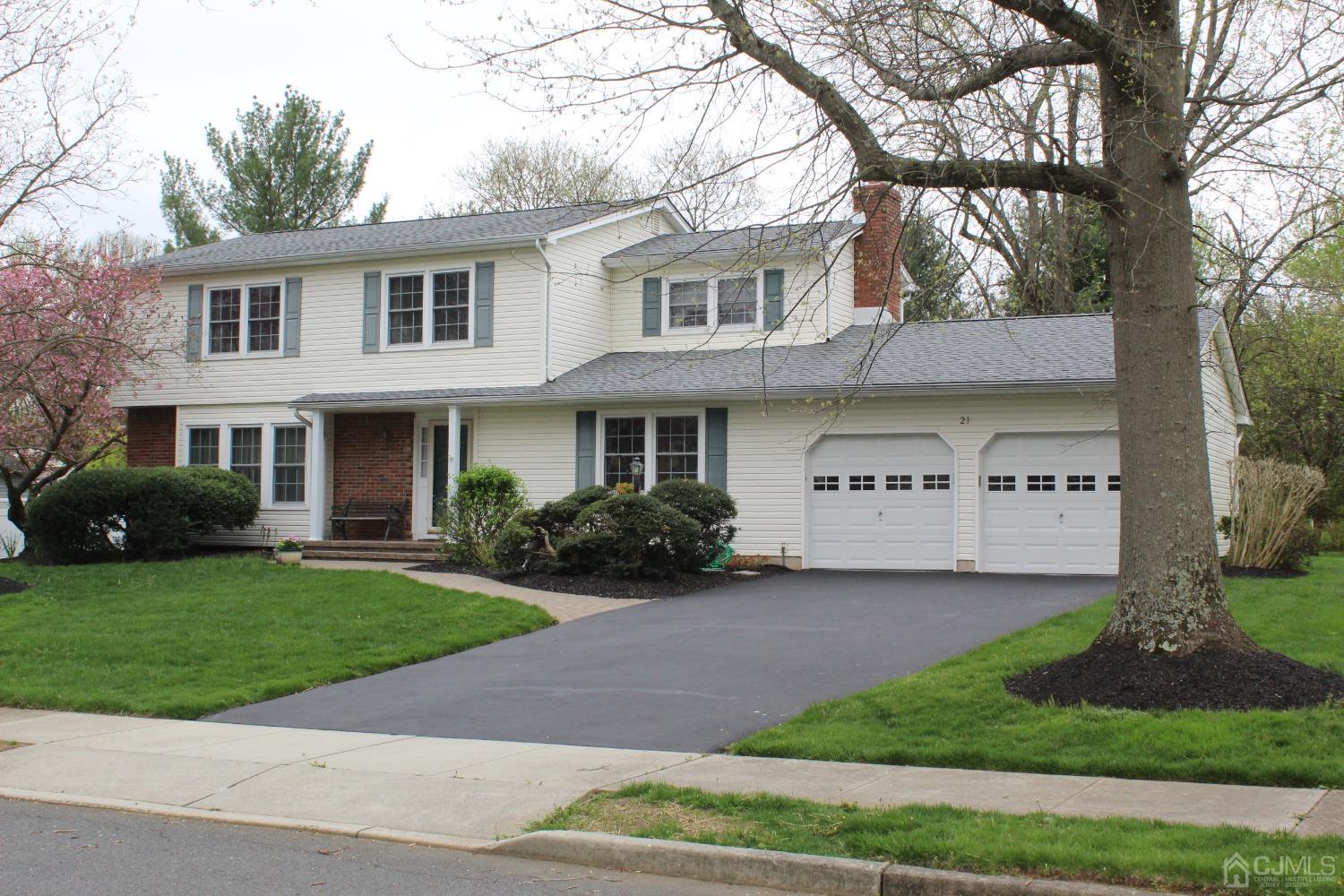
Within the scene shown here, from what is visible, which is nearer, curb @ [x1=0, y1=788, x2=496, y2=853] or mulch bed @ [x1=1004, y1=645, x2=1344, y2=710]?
curb @ [x1=0, y1=788, x2=496, y2=853]

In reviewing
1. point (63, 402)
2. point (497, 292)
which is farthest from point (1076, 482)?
point (63, 402)

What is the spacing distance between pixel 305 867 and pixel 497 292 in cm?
1679

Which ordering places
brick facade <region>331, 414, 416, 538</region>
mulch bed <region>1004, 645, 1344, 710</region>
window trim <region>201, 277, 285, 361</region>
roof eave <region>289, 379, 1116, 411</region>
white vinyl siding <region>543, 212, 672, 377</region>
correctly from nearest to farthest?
mulch bed <region>1004, 645, 1344, 710</region>, roof eave <region>289, 379, 1116, 411</region>, white vinyl siding <region>543, 212, 672, 377</region>, brick facade <region>331, 414, 416, 538</region>, window trim <region>201, 277, 285, 361</region>

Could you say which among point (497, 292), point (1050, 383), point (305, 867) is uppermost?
point (497, 292)

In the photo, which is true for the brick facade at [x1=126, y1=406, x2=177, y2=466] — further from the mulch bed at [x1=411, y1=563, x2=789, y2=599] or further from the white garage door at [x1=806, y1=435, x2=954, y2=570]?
the white garage door at [x1=806, y1=435, x2=954, y2=570]

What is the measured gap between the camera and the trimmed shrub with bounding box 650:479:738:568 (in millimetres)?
18656

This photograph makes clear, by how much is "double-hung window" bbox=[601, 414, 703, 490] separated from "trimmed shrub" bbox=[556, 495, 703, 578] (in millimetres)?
2928

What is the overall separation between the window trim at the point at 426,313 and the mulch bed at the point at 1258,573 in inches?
512

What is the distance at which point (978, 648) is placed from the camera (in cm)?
1159

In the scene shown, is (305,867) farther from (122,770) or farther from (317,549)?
(317,549)

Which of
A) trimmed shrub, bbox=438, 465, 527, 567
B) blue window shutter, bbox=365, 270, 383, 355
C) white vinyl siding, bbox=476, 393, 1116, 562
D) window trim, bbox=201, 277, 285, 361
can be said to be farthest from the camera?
window trim, bbox=201, 277, 285, 361

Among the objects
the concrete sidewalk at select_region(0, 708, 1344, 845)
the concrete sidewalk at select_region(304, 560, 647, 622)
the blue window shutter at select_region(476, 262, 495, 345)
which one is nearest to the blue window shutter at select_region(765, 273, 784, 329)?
the blue window shutter at select_region(476, 262, 495, 345)

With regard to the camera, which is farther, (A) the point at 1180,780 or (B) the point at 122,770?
(B) the point at 122,770

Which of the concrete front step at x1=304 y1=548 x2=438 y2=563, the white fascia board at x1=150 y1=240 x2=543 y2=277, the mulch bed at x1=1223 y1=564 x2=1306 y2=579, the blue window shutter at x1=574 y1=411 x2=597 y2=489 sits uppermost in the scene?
the white fascia board at x1=150 y1=240 x2=543 y2=277
